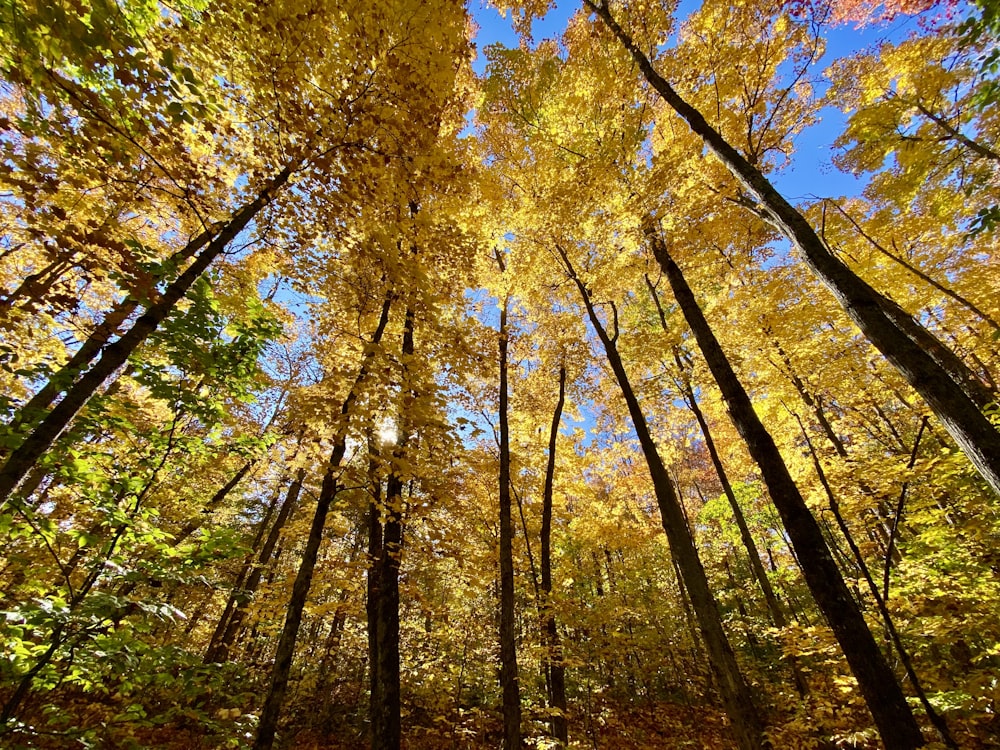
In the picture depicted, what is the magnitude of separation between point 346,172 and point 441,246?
235 cm

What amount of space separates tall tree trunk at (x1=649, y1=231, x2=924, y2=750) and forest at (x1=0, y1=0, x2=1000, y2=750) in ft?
0.10

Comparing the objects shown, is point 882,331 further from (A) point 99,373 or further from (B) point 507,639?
(B) point 507,639

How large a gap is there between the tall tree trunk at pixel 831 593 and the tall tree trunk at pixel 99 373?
635cm

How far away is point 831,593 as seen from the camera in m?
3.74

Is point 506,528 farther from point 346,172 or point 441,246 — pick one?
point 346,172

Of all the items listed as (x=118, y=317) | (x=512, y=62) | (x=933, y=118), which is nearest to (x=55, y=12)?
(x=118, y=317)

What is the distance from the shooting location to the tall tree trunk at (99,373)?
2.64 meters

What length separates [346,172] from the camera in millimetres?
5266

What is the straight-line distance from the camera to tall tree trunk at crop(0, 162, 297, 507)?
2643mm

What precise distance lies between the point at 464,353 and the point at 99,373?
5294 millimetres

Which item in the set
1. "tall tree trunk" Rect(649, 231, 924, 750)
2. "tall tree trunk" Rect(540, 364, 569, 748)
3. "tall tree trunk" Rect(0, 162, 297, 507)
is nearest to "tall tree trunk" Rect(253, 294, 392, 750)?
"tall tree trunk" Rect(0, 162, 297, 507)

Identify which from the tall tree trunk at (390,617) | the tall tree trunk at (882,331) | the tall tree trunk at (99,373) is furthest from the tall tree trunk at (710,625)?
the tall tree trunk at (99,373)

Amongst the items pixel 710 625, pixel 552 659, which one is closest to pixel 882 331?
pixel 710 625

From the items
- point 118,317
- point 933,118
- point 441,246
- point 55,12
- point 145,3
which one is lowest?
point 118,317
